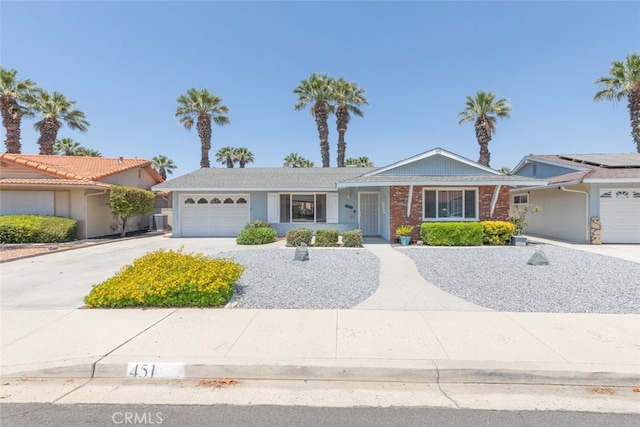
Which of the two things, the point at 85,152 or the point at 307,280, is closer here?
the point at 307,280

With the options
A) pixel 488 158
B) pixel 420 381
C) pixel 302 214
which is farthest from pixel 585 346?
pixel 488 158

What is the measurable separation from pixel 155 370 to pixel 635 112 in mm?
31432

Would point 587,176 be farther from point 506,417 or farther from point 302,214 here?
point 506,417

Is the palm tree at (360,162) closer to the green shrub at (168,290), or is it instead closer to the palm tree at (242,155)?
the palm tree at (242,155)

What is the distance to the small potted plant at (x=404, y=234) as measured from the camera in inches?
492

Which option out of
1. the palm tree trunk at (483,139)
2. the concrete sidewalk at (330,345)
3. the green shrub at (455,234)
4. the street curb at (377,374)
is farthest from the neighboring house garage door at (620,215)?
the street curb at (377,374)

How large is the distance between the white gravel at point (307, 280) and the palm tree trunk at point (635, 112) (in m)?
24.4

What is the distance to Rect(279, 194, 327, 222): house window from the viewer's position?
1667 cm

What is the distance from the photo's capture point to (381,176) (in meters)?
13.6

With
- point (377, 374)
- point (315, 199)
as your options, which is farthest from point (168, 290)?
point (315, 199)

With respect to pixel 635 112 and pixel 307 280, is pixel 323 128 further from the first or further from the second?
pixel 635 112

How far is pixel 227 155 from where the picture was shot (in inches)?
1590

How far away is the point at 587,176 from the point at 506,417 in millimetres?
14347

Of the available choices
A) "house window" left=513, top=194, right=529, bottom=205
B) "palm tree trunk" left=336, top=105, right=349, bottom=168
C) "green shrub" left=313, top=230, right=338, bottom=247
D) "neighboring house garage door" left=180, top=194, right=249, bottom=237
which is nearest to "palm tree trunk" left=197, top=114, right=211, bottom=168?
"neighboring house garage door" left=180, top=194, right=249, bottom=237
